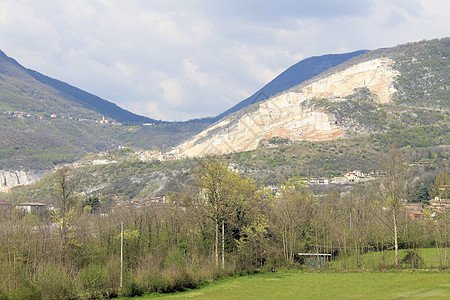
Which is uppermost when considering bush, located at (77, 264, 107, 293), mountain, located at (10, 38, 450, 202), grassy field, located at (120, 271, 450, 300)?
mountain, located at (10, 38, 450, 202)

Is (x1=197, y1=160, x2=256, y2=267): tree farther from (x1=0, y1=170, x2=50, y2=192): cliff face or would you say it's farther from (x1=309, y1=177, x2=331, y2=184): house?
(x1=0, y1=170, x2=50, y2=192): cliff face

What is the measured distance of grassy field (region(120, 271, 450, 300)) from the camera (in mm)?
27594

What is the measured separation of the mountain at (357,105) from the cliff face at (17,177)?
A: 53.1 metres

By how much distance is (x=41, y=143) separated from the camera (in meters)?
187

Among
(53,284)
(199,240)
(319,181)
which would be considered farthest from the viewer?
(319,181)

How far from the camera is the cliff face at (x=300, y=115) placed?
492 feet

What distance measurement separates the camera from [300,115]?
161 metres

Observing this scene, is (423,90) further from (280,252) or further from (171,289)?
(171,289)

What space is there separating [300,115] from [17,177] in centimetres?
9560

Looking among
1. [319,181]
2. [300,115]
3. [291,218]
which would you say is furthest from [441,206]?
[300,115]

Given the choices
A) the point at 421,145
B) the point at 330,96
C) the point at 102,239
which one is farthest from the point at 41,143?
the point at 102,239

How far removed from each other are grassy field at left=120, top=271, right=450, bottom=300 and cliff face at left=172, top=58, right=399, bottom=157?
4243 inches

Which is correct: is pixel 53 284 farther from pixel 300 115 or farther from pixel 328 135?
pixel 300 115

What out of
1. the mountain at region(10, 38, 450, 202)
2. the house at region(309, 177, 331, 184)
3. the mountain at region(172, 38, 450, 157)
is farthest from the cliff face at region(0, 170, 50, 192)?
the house at region(309, 177, 331, 184)
